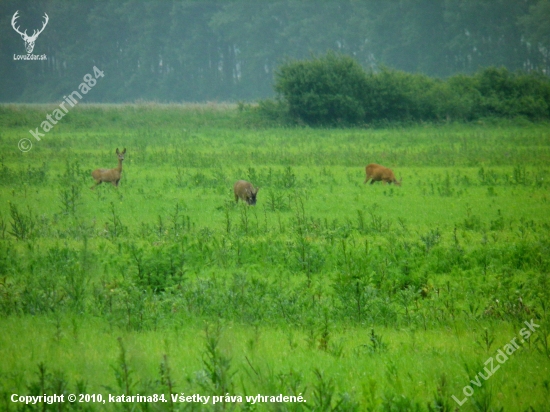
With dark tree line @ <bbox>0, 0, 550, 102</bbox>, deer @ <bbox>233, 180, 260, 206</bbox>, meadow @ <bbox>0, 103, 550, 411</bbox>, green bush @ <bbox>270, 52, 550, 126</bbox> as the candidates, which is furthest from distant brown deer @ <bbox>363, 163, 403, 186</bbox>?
dark tree line @ <bbox>0, 0, 550, 102</bbox>

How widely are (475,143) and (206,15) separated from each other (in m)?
63.4

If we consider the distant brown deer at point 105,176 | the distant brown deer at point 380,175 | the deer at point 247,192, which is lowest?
the deer at point 247,192

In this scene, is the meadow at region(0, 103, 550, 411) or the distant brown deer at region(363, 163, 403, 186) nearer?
the meadow at region(0, 103, 550, 411)

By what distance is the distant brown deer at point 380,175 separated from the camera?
17172mm

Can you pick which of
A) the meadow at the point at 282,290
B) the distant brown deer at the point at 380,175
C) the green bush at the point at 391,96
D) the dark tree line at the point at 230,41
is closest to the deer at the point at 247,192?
the meadow at the point at 282,290

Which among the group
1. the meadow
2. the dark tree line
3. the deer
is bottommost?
the meadow

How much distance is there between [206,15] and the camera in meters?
84.1

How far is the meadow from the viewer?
558 centimetres

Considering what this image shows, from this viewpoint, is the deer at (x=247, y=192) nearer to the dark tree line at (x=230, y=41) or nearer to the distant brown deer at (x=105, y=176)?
the distant brown deer at (x=105, y=176)

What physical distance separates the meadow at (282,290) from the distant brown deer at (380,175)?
0.34 m

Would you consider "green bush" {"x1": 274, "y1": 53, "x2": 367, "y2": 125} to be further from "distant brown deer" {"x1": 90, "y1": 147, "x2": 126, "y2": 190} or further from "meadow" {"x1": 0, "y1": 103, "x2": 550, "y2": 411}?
"distant brown deer" {"x1": 90, "y1": 147, "x2": 126, "y2": 190}

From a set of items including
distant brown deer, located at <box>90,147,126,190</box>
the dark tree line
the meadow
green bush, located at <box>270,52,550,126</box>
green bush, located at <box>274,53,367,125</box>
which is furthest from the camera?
the dark tree line

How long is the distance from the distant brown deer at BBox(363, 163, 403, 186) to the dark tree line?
5357 centimetres

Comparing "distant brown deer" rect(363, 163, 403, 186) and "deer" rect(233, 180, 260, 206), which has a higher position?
"distant brown deer" rect(363, 163, 403, 186)
